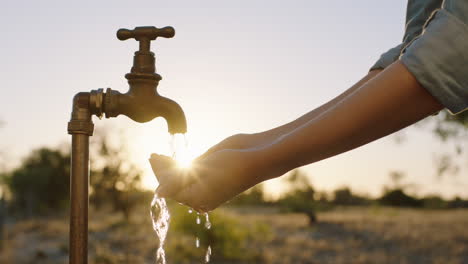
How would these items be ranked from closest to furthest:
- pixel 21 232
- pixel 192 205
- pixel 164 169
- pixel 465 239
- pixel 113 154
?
pixel 192 205, pixel 164 169, pixel 465 239, pixel 21 232, pixel 113 154

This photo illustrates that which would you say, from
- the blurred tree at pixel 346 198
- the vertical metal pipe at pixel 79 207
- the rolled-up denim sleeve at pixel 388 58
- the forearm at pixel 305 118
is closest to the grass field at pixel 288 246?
the vertical metal pipe at pixel 79 207

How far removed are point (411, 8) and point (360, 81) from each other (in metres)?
0.23

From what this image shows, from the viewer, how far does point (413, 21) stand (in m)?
1.25

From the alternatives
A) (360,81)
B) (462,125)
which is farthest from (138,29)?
(462,125)

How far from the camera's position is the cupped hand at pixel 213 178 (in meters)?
0.98

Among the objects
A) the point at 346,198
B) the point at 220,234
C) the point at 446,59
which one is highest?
the point at 346,198

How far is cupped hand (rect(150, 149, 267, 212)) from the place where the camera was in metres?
0.98

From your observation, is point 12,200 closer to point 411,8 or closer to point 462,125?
point 462,125

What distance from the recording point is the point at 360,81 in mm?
1311

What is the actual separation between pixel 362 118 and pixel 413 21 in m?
A: 0.52

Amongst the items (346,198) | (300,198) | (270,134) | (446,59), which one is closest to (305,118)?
(270,134)

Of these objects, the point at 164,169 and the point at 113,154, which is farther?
the point at 113,154

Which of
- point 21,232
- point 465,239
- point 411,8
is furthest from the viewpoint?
point 21,232

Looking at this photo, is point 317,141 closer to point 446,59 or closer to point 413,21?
point 446,59
